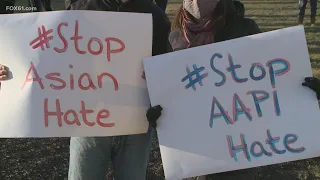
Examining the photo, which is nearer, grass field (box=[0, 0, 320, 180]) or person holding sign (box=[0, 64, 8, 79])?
person holding sign (box=[0, 64, 8, 79])

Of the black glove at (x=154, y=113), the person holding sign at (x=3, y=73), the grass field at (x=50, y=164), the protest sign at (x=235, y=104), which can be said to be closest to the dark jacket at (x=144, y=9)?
the protest sign at (x=235, y=104)

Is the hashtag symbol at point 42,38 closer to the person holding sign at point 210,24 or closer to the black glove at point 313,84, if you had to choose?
the person holding sign at point 210,24

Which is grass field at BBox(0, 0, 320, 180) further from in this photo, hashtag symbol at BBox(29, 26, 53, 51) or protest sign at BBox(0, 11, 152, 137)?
hashtag symbol at BBox(29, 26, 53, 51)

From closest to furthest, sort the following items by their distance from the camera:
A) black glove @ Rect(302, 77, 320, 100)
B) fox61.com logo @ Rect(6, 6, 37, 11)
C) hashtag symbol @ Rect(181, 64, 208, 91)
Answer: black glove @ Rect(302, 77, 320, 100), hashtag symbol @ Rect(181, 64, 208, 91), fox61.com logo @ Rect(6, 6, 37, 11)

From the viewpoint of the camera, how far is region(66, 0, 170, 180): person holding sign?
6.44ft

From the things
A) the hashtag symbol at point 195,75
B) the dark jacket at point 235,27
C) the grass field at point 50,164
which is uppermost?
the dark jacket at point 235,27

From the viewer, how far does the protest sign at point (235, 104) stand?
1.81 metres

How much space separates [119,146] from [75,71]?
416mm

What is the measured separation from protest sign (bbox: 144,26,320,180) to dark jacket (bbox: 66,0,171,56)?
17cm

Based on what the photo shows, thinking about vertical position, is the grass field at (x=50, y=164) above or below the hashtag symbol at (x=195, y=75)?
below

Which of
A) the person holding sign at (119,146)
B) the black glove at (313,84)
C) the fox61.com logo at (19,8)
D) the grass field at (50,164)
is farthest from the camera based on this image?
the fox61.com logo at (19,8)

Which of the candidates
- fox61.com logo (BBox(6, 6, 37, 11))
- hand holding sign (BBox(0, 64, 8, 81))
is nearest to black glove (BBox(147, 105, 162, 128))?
hand holding sign (BBox(0, 64, 8, 81))

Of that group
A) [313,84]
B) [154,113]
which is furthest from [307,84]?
[154,113]

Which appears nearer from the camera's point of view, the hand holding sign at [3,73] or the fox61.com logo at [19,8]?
the hand holding sign at [3,73]
